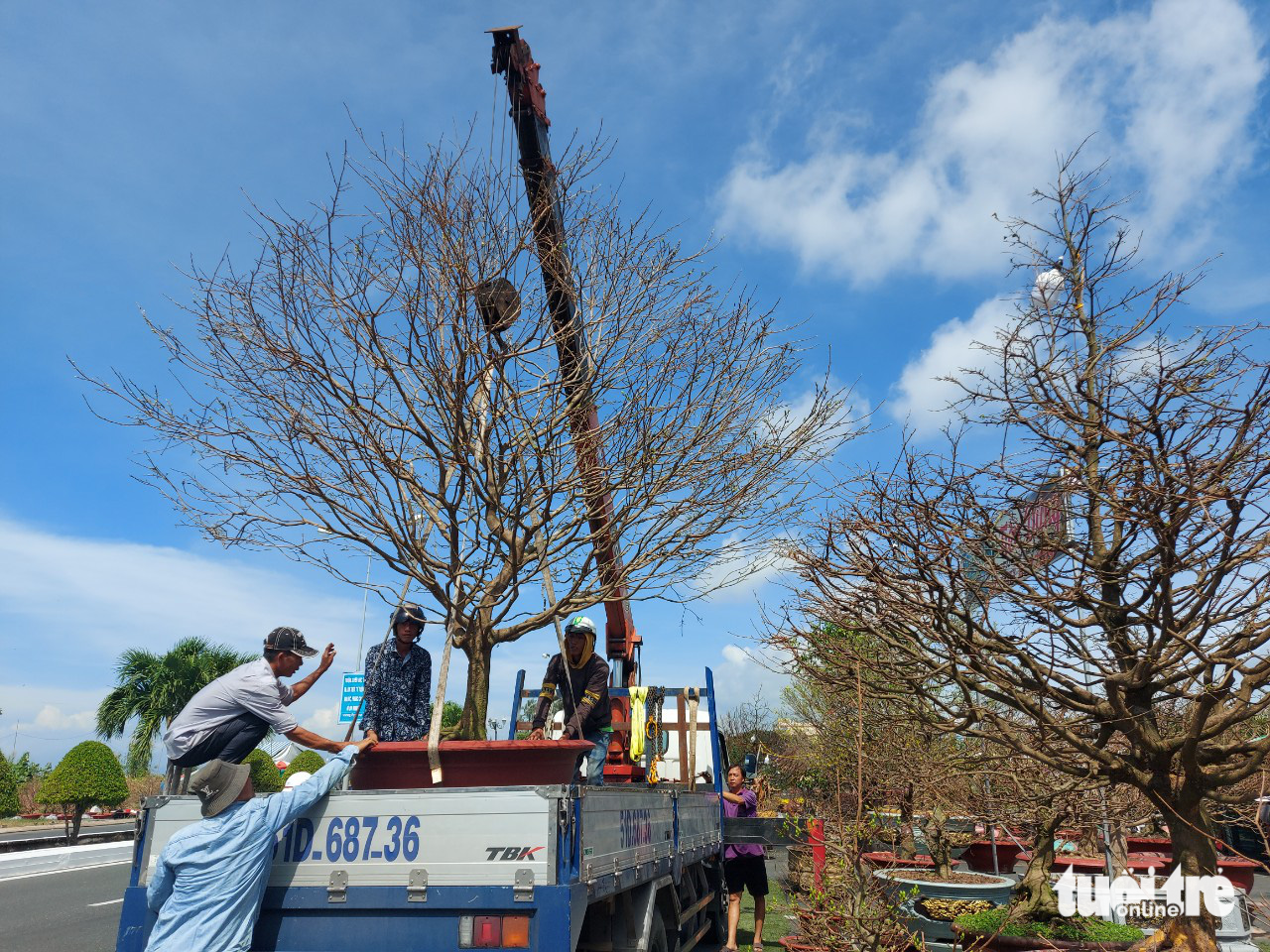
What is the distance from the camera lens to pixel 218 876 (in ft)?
12.0

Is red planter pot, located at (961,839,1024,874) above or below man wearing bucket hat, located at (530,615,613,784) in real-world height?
below

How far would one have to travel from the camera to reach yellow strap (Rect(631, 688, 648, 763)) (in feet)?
28.1

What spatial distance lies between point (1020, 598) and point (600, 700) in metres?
3.00

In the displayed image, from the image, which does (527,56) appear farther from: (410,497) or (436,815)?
(436,815)

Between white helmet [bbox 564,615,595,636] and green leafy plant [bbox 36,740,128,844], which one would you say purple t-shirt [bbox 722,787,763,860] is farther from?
green leafy plant [bbox 36,740,128,844]

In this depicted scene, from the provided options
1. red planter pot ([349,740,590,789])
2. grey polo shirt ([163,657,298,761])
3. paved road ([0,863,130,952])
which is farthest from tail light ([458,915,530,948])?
→ paved road ([0,863,130,952])

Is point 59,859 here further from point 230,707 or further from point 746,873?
point 230,707

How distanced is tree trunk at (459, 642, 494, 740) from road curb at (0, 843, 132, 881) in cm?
1394

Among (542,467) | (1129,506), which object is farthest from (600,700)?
(1129,506)

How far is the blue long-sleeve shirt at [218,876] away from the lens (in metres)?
3.62

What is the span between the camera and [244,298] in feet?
21.1

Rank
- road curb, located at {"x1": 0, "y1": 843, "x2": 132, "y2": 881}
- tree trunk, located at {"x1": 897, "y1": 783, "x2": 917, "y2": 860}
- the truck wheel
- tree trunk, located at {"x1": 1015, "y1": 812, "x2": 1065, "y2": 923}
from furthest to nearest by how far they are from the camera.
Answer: road curb, located at {"x1": 0, "y1": 843, "x2": 132, "y2": 881} → tree trunk, located at {"x1": 897, "y1": 783, "x2": 917, "y2": 860} → tree trunk, located at {"x1": 1015, "y1": 812, "x2": 1065, "y2": 923} → the truck wheel

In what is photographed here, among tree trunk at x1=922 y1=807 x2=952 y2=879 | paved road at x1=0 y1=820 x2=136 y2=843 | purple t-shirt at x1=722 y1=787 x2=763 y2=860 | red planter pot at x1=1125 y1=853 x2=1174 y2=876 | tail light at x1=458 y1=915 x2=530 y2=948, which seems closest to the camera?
tail light at x1=458 y1=915 x2=530 y2=948

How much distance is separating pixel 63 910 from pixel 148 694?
1917 cm
